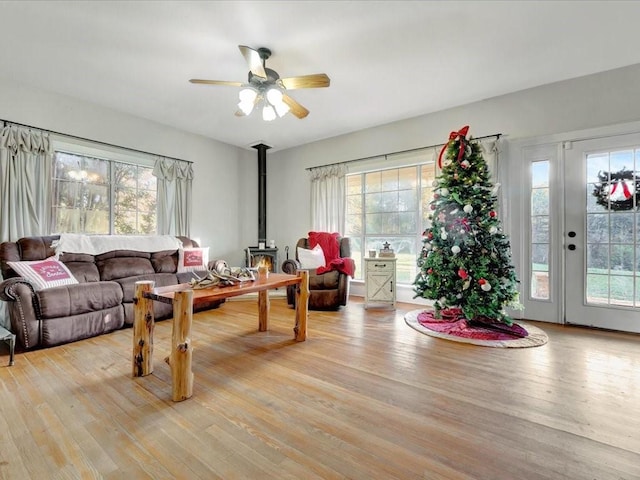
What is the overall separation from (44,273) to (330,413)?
10.0 ft

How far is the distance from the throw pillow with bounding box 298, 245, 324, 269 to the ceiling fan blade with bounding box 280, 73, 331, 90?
93.0 inches

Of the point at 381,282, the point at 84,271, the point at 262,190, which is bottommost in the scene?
the point at 381,282

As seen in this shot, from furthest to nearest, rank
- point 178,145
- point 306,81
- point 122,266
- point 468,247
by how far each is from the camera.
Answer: point 178,145 → point 122,266 → point 468,247 → point 306,81

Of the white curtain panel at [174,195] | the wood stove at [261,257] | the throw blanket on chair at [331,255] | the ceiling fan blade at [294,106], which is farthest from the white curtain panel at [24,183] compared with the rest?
the throw blanket on chair at [331,255]

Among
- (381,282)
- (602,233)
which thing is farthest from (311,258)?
(602,233)

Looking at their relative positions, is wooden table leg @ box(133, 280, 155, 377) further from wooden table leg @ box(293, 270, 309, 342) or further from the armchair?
the armchair

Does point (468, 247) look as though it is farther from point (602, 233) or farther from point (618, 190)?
point (618, 190)

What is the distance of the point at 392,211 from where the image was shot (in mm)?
4793

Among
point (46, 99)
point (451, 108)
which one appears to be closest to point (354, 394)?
point (451, 108)

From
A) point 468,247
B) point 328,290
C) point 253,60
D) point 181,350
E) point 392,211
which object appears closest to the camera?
point 181,350

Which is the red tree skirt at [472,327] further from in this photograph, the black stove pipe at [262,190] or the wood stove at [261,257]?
the black stove pipe at [262,190]

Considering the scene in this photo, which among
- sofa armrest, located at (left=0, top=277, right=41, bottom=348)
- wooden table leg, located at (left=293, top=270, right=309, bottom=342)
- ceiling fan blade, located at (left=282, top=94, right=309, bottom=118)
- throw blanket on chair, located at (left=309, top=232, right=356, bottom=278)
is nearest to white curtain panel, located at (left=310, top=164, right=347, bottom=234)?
throw blanket on chair, located at (left=309, top=232, right=356, bottom=278)

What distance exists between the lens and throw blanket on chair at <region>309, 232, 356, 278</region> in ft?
13.5

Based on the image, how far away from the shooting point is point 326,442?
1421 mm
